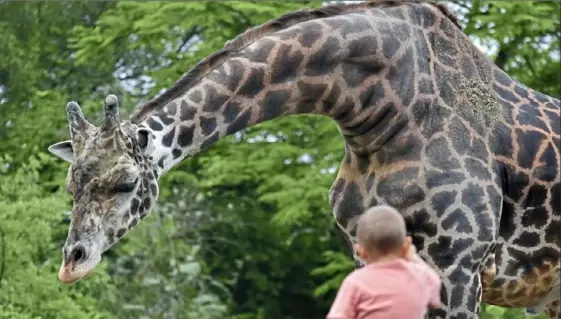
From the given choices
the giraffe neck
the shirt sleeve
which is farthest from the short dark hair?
the giraffe neck

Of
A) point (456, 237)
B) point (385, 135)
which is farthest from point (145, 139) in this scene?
point (456, 237)

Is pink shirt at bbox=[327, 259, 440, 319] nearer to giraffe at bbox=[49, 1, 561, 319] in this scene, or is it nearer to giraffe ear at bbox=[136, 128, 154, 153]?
giraffe at bbox=[49, 1, 561, 319]

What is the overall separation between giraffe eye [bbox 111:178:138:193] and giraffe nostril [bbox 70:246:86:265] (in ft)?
1.15

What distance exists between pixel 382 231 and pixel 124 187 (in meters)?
1.87

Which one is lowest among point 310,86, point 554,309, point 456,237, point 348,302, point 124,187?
point 554,309

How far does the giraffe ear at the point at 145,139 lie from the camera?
7.04 meters

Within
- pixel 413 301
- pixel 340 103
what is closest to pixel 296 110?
pixel 340 103

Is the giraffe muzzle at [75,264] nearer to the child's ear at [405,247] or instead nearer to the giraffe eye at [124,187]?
the giraffe eye at [124,187]

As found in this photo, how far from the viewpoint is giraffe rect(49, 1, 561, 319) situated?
6996 mm

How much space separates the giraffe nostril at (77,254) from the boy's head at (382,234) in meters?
1.73

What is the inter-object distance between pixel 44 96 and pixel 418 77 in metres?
12.1

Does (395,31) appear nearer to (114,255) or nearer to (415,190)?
(415,190)

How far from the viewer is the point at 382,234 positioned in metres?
5.51

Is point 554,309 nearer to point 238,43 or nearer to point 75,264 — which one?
point 238,43
